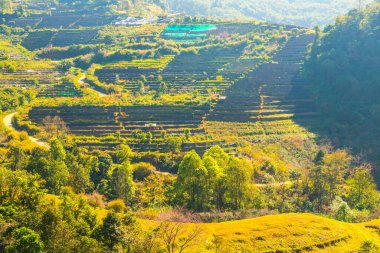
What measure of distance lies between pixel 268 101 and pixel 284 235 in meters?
45.1

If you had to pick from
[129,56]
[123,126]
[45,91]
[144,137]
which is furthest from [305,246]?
[129,56]

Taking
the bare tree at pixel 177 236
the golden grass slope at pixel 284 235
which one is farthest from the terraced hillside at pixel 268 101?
the bare tree at pixel 177 236

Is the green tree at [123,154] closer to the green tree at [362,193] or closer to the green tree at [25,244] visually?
the green tree at [362,193]

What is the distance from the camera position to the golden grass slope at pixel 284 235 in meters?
27.4

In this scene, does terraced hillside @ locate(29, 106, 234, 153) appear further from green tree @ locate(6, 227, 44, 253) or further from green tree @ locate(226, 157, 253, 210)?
green tree @ locate(6, 227, 44, 253)

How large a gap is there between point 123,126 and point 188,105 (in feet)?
37.6

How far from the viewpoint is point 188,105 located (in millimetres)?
67500

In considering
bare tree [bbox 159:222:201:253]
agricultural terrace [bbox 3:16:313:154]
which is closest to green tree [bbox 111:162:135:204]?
bare tree [bbox 159:222:201:253]

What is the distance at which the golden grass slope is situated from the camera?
89.8 feet

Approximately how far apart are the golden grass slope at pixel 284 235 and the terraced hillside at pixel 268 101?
1240 inches

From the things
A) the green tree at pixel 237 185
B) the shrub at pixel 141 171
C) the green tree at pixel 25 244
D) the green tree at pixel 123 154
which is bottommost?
the shrub at pixel 141 171

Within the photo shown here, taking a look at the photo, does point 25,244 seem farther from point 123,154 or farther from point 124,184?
point 123,154

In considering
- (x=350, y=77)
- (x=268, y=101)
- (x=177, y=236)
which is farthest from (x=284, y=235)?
(x=350, y=77)

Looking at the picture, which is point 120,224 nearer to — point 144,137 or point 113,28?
point 144,137
